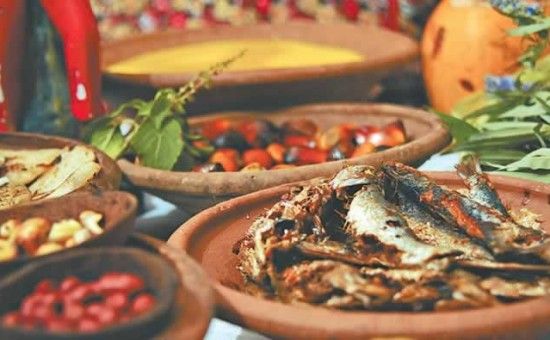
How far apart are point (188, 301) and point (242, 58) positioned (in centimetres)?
125

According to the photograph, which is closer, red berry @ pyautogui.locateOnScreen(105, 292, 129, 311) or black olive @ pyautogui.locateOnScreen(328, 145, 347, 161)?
red berry @ pyautogui.locateOnScreen(105, 292, 129, 311)

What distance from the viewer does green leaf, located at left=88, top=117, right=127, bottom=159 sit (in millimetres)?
1502

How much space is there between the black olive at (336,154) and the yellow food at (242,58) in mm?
426

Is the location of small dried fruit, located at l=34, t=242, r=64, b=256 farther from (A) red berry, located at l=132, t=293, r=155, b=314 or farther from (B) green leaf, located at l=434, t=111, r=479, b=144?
(B) green leaf, located at l=434, t=111, r=479, b=144

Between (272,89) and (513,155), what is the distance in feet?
1.66

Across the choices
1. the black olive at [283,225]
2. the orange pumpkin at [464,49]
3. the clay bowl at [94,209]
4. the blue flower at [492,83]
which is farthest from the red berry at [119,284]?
the orange pumpkin at [464,49]

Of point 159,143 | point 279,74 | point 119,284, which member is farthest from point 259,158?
point 119,284

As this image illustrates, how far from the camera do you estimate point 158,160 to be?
1.46 meters

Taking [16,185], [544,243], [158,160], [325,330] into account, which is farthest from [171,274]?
[158,160]

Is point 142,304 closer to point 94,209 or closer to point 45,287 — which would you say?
point 45,287

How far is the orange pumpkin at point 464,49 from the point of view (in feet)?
6.17

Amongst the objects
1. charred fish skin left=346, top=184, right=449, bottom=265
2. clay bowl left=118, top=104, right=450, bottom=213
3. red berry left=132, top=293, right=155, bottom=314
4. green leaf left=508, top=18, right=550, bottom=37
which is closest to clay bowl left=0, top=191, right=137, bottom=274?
red berry left=132, top=293, right=155, bottom=314

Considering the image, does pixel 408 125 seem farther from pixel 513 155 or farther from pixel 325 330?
pixel 325 330

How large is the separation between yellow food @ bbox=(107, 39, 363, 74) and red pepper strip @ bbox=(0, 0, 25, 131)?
330 mm
